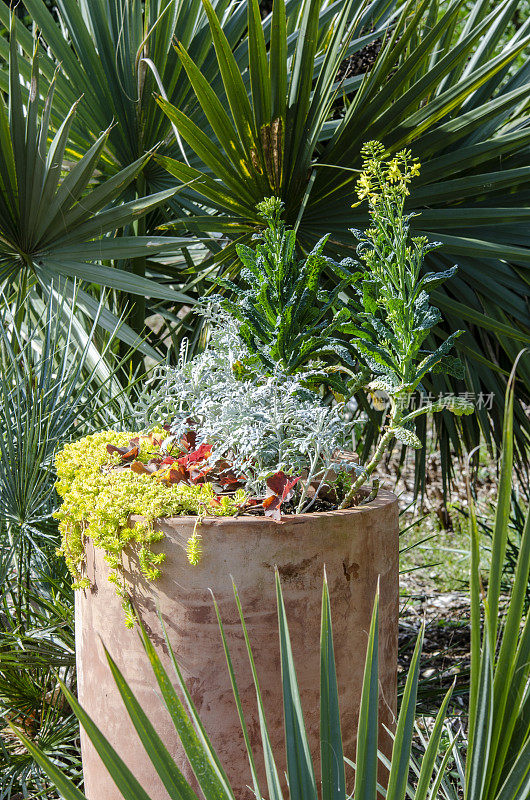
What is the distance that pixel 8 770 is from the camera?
65.0 inches

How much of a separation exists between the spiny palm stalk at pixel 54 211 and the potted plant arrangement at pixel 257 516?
0.50 m

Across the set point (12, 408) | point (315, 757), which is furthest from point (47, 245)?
point (315, 757)

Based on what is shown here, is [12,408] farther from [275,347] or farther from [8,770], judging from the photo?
[8,770]

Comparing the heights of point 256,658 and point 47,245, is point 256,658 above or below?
below

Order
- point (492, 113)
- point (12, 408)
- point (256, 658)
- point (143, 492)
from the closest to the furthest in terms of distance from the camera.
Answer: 1. point (256, 658)
2. point (143, 492)
3. point (12, 408)
4. point (492, 113)

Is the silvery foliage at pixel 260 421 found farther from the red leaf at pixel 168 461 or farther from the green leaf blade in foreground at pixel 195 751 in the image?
the green leaf blade in foreground at pixel 195 751

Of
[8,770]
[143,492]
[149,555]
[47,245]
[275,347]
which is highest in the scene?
[47,245]

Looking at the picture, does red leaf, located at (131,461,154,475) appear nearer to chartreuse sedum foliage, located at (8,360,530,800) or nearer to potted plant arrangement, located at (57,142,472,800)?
potted plant arrangement, located at (57,142,472,800)

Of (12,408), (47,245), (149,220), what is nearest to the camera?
(12,408)

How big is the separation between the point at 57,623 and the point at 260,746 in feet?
2.80

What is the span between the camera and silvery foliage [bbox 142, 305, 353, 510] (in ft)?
4.63

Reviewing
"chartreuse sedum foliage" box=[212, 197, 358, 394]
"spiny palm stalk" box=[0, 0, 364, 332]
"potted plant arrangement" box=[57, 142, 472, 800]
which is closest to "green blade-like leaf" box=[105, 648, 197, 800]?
"potted plant arrangement" box=[57, 142, 472, 800]

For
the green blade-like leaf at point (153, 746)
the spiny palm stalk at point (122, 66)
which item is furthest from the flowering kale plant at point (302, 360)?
the spiny palm stalk at point (122, 66)

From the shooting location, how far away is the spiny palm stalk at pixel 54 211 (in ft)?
6.34
